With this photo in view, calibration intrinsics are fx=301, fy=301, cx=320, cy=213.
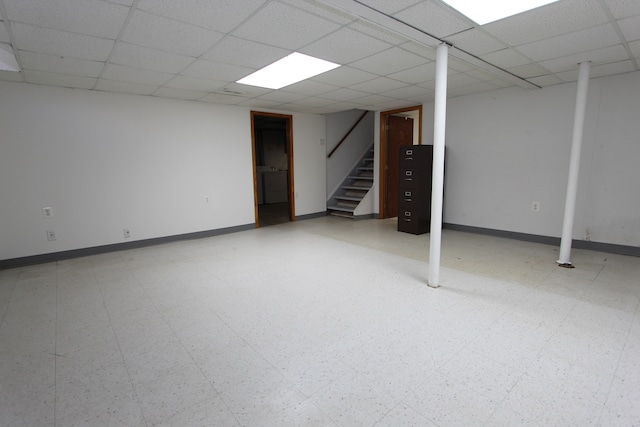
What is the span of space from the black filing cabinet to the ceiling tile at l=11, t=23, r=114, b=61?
4.26 m

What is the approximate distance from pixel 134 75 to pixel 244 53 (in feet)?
4.94

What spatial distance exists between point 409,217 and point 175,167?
397cm

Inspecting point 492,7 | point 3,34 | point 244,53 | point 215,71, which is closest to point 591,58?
point 492,7

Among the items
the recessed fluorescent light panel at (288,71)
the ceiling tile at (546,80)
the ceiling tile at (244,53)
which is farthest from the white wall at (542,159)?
the ceiling tile at (244,53)

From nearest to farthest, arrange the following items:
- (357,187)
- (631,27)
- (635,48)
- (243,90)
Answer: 1. (631,27)
2. (635,48)
3. (243,90)
4. (357,187)

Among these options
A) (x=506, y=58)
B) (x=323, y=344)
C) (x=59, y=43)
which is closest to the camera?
(x=323, y=344)

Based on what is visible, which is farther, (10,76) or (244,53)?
(10,76)

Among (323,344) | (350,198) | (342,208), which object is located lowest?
(323,344)

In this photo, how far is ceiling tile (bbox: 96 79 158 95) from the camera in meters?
3.72

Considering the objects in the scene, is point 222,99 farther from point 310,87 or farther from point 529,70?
point 529,70

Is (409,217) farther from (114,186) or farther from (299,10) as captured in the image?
(114,186)

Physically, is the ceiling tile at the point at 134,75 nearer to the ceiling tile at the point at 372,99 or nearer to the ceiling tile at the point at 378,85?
the ceiling tile at the point at 378,85

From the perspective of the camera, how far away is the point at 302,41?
2611 mm

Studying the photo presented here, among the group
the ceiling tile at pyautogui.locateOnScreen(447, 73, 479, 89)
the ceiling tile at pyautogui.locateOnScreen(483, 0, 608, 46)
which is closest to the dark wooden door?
the ceiling tile at pyautogui.locateOnScreen(447, 73, 479, 89)
